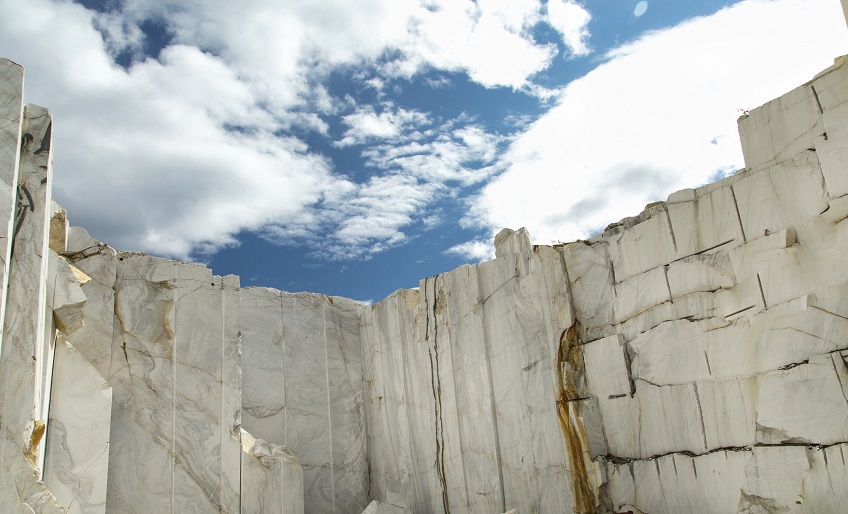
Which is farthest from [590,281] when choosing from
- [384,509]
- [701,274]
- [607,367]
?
[384,509]

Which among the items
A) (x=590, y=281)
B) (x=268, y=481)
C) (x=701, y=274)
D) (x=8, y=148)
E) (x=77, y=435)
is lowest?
(x=268, y=481)

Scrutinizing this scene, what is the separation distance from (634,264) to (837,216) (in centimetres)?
177

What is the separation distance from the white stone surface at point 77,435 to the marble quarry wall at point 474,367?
0.8 inches

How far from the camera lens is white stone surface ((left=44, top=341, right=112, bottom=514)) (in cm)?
680

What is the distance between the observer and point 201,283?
28.2 ft

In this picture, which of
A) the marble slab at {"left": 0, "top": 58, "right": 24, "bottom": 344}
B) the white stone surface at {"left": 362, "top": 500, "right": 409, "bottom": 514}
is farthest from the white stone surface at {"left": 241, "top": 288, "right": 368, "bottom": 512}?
the marble slab at {"left": 0, "top": 58, "right": 24, "bottom": 344}

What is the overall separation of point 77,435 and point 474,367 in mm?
4040

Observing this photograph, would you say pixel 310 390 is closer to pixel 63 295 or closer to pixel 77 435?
pixel 77 435

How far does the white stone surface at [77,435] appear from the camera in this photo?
22.3ft

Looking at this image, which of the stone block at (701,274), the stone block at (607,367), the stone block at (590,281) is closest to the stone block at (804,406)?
the stone block at (701,274)

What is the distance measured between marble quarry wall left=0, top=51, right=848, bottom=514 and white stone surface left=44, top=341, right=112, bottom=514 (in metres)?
Answer: 0.02

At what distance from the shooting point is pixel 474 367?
766 cm

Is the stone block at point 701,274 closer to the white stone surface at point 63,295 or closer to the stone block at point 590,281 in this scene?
the stone block at point 590,281

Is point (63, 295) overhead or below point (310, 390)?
overhead
